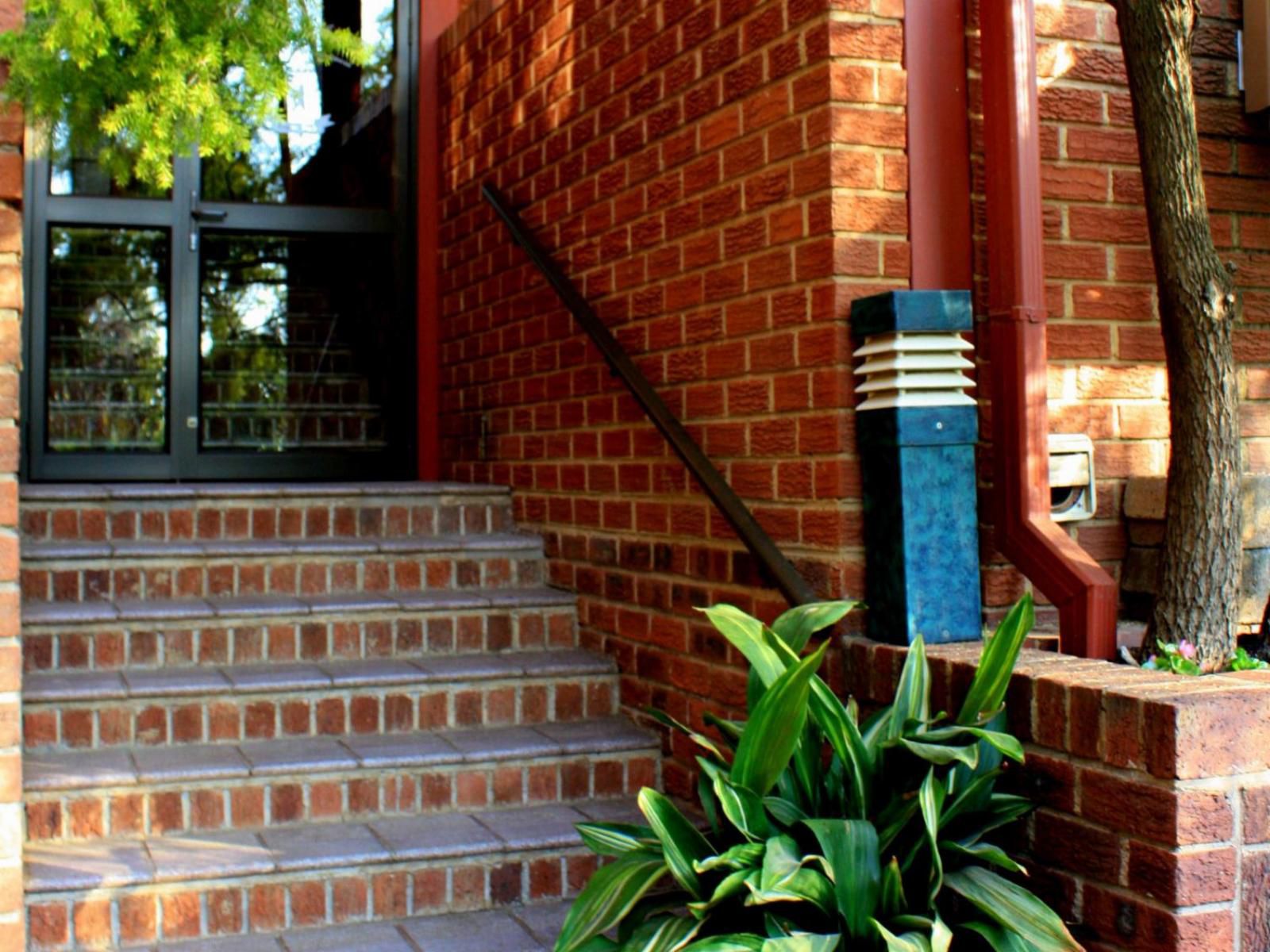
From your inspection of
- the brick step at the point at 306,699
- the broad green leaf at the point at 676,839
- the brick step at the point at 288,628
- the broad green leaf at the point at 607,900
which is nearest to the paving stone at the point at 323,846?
the brick step at the point at 306,699

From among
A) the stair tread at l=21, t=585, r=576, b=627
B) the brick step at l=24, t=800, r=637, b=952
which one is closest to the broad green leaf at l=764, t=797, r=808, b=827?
the brick step at l=24, t=800, r=637, b=952

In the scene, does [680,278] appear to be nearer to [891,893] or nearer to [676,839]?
[676,839]

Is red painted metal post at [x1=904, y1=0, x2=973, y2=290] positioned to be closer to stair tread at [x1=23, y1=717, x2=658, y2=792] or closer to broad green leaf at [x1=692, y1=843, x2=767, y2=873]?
broad green leaf at [x1=692, y1=843, x2=767, y2=873]

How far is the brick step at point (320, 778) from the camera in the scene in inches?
118

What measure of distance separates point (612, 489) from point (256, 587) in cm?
104

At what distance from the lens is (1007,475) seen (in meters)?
2.67

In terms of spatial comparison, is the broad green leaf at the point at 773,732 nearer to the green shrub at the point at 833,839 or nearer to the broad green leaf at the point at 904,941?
the green shrub at the point at 833,839

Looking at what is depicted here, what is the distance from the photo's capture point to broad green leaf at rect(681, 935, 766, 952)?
1983 mm

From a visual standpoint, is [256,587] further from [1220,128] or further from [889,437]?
[1220,128]

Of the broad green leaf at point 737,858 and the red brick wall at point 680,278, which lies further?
the red brick wall at point 680,278

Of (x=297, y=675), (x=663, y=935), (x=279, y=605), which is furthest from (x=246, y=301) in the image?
(x=663, y=935)

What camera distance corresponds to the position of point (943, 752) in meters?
2.06

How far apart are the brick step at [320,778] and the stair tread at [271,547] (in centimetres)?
70

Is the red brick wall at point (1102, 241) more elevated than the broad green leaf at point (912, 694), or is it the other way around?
the red brick wall at point (1102, 241)
